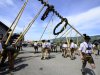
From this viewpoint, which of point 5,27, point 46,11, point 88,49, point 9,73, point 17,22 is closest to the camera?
point 88,49

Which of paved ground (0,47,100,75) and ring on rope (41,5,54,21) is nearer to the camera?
paved ground (0,47,100,75)

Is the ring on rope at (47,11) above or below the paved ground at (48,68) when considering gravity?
above

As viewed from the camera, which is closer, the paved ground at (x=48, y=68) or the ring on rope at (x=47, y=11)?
the paved ground at (x=48, y=68)

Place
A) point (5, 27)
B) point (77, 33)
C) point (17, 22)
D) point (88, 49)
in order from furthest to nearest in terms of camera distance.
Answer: point (5, 27), point (77, 33), point (17, 22), point (88, 49)

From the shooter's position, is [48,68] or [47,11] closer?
[48,68]

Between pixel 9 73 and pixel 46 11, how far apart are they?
45.2 feet

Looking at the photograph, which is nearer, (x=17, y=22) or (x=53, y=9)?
(x=17, y=22)

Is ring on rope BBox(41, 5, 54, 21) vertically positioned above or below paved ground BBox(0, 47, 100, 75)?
above

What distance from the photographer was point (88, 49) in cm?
1064

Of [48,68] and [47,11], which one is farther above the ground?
[47,11]

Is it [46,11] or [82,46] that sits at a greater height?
[46,11]

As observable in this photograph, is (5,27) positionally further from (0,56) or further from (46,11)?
(0,56)

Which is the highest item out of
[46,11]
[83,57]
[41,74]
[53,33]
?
[46,11]

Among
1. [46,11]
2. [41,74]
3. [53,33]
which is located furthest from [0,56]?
[53,33]
